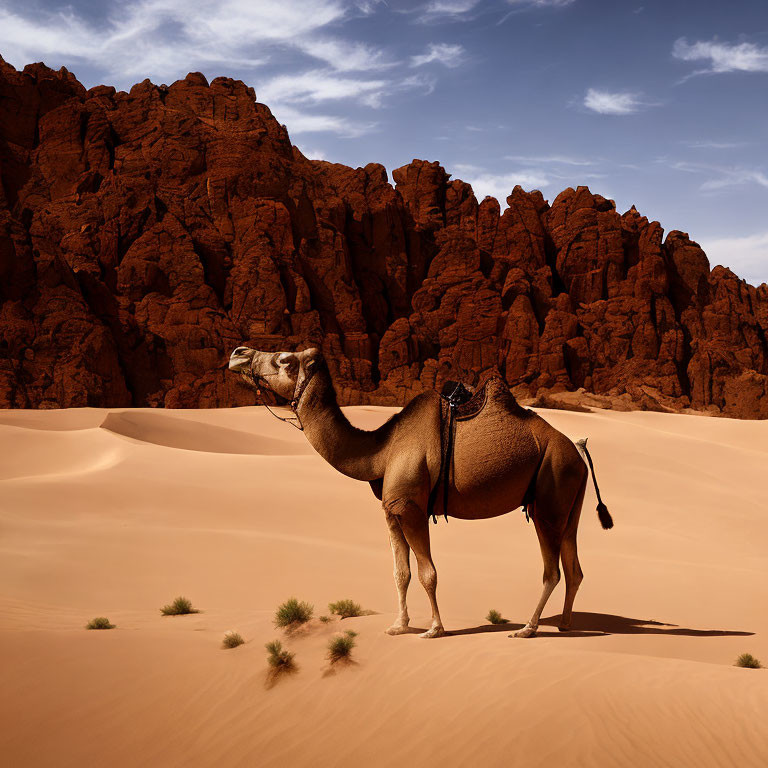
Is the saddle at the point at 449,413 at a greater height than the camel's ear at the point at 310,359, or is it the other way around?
the camel's ear at the point at 310,359

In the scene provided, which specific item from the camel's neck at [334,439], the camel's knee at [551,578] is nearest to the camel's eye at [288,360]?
the camel's neck at [334,439]

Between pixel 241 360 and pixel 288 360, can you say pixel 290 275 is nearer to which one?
pixel 241 360

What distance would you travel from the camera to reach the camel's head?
805 cm

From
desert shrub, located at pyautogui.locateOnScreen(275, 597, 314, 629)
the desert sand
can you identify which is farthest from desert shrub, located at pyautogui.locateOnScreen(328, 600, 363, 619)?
desert shrub, located at pyautogui.locateOnScreen(275, 597, 314, 629)

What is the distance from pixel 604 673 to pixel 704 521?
14308 mm

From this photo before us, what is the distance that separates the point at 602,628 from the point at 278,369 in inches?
193

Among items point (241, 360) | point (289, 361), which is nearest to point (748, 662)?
point (289, 361)

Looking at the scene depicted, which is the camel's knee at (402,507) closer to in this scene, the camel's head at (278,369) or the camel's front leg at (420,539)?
the camel's front leg at (420,539)

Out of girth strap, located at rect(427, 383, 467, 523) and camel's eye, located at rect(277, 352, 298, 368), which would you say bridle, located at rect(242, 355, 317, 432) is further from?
girth strap, located at rect(427, 383, 467, 523)

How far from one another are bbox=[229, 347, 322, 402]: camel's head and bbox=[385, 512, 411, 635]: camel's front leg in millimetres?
1674

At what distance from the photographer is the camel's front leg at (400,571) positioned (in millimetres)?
7547

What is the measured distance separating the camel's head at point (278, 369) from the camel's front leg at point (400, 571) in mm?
1674

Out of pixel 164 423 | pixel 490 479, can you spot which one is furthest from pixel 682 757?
pixel 164 423

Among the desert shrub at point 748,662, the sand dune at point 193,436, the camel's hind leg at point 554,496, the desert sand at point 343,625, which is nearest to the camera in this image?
the desert sand at point 343,625
